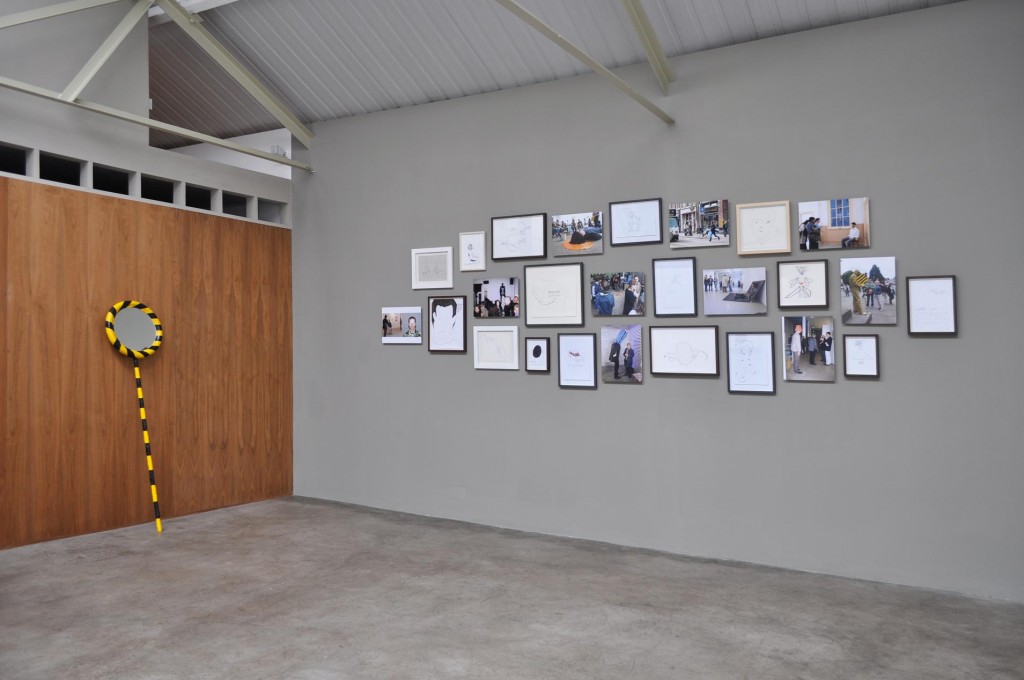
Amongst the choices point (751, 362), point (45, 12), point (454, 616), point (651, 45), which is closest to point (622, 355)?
point (751, 362)

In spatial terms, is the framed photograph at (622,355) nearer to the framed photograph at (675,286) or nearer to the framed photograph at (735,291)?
the framed photograph at (675,286)

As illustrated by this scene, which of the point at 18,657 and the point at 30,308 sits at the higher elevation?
the point at 30,308

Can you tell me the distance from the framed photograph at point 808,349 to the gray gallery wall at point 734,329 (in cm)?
11

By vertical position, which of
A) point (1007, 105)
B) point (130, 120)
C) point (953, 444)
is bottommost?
point (953, 444)

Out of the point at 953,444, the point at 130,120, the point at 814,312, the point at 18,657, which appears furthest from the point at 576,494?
the point at 130,120

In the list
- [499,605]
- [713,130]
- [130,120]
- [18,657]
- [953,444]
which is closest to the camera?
[18,657]

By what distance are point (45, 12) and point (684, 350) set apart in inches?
207

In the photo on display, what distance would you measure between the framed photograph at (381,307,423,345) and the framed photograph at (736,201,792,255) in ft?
9.51

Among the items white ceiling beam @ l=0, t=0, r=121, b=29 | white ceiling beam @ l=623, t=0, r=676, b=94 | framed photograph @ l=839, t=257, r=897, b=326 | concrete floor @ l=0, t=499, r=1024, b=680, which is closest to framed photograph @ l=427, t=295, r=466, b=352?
concrete floor @ l=0, t=499, r=1024, b=680

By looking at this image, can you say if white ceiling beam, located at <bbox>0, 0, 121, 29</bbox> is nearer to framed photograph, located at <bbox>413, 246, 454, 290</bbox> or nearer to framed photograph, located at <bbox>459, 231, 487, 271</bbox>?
framed photograph, located at <bbox>413, 246, 454, 290</bbox>

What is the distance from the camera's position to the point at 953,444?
4.81 m

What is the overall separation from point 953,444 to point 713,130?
8.71 ft

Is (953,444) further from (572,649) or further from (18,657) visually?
(18,657)

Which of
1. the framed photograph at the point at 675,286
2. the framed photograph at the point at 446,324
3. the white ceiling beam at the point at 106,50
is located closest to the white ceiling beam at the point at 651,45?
the framed photograph at the point at 675,286
